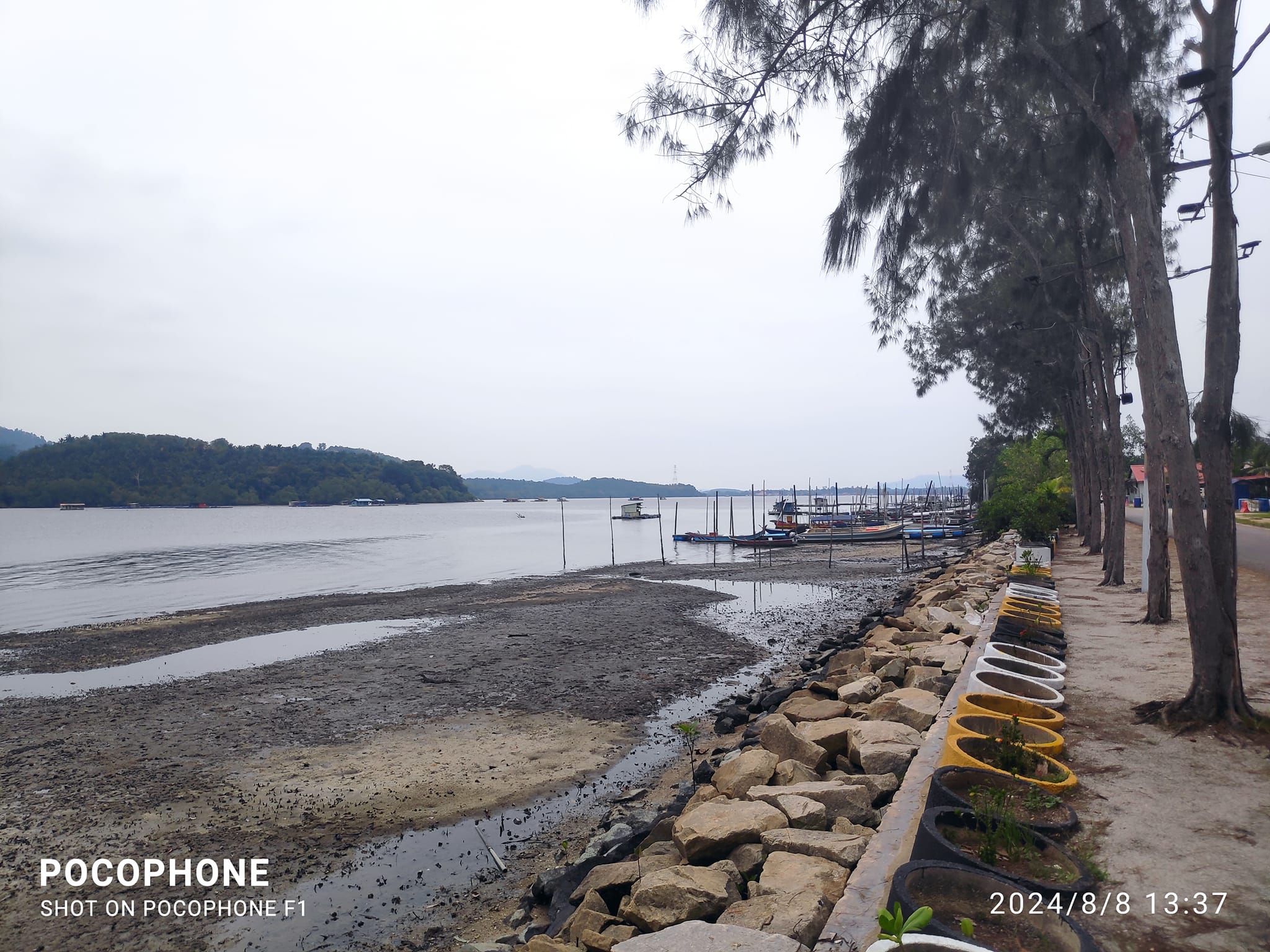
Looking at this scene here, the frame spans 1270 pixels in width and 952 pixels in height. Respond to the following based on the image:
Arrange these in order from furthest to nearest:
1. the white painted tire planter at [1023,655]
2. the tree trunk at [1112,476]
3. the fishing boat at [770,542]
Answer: the fishing boat at [770,542]
the tree trunk at [1112,476]
the white painted tire planter at [1023,655]

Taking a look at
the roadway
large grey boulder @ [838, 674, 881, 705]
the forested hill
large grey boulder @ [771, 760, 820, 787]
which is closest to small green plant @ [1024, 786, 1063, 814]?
large grey boulder @ [771, 760, 820, 787]

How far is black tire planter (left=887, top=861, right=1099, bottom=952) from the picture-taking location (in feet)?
7.66

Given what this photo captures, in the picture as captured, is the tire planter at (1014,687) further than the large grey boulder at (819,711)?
No

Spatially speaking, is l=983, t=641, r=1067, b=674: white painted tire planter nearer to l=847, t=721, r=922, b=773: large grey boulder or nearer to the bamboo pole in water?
l=847, t=721, r=922, b=773: large grey boulder

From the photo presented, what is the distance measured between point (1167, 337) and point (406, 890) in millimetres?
6732

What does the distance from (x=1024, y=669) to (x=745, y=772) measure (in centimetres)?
257

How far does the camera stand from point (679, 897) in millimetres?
3584

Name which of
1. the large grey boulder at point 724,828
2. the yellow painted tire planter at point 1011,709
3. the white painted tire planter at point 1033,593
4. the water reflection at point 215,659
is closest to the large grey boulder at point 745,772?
the large grey boulder at point 724,828

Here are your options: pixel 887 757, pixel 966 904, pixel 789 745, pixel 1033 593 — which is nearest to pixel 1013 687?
pixel 887 757

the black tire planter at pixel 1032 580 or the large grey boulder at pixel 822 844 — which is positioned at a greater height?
the black tire planter at pixel 1032 580

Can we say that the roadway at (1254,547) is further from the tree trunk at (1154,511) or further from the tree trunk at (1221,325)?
the tree trunk at (1221,325)

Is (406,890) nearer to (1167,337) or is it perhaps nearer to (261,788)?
(261,788)

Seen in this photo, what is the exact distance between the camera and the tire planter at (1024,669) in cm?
567

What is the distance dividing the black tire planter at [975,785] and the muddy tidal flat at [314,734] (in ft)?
10.8
